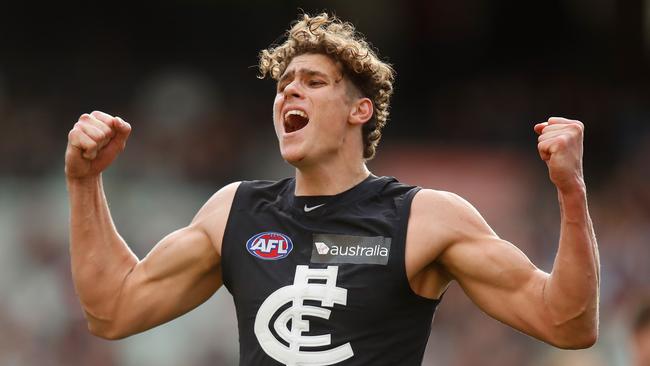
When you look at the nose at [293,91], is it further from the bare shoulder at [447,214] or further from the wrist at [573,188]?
the wrist at [573,188]

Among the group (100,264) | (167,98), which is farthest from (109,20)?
(100,264)

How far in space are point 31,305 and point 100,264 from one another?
765 cm

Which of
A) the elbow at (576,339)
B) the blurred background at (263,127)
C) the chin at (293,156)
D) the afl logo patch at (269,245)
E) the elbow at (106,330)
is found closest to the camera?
the elbow at (576,339)

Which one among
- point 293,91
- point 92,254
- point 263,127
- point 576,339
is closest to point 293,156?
point 293,91

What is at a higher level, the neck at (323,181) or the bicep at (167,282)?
the neck at (323,181)

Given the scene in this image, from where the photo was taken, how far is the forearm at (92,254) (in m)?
5.18

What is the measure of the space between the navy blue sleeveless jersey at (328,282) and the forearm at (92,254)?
0.52 meters

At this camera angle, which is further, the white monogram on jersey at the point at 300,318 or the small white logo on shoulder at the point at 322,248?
the small white logo on shoulder at the point at 322,248

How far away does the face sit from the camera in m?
5.14

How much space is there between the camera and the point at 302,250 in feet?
16.4

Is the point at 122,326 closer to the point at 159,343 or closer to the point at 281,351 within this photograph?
the point at 281,351

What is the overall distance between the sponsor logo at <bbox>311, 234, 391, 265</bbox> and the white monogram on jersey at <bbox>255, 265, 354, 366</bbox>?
63 mm

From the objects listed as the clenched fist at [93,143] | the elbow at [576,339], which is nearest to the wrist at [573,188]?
the elbow at [576,339]

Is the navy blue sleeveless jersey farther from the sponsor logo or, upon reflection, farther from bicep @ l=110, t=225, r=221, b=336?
bicep @ l=110, t=225, r=221, b=336
